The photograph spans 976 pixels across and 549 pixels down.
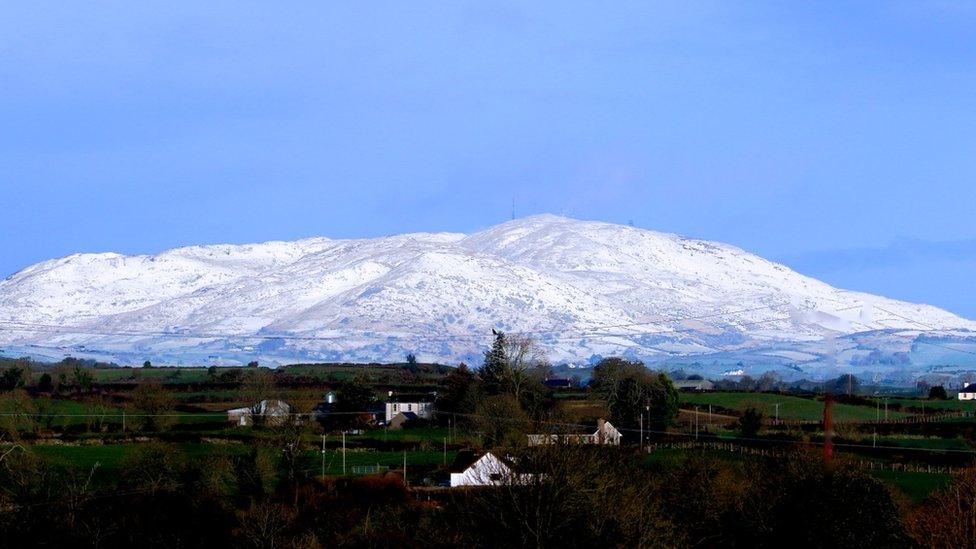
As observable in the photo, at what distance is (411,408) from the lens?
7944 centimetres

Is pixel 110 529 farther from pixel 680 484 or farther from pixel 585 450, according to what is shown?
pixel 680 484

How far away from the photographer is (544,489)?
26.9 meters

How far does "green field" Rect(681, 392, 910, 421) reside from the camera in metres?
73.1

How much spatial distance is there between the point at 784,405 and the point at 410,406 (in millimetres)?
19015

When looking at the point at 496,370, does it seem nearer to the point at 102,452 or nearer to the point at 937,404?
the point at 937,404

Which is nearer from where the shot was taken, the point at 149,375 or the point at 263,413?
the point at 263,413

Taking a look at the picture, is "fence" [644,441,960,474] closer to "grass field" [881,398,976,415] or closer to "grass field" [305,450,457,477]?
"grass field" [305,450,457,477]

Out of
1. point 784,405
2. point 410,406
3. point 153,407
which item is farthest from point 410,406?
point 784,405

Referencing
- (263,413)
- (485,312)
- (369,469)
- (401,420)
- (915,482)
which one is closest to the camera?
(915,482)

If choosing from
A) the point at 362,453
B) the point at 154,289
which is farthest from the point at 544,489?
the point at 154,289

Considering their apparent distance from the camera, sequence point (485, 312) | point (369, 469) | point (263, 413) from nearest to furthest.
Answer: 1. point (369, 469)
2. point (263, 413)
3. point (485, 312)

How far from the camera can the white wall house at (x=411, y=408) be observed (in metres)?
77.7

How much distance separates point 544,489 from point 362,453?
33.7m

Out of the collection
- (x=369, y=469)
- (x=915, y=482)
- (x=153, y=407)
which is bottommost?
(x=369, y=469)
